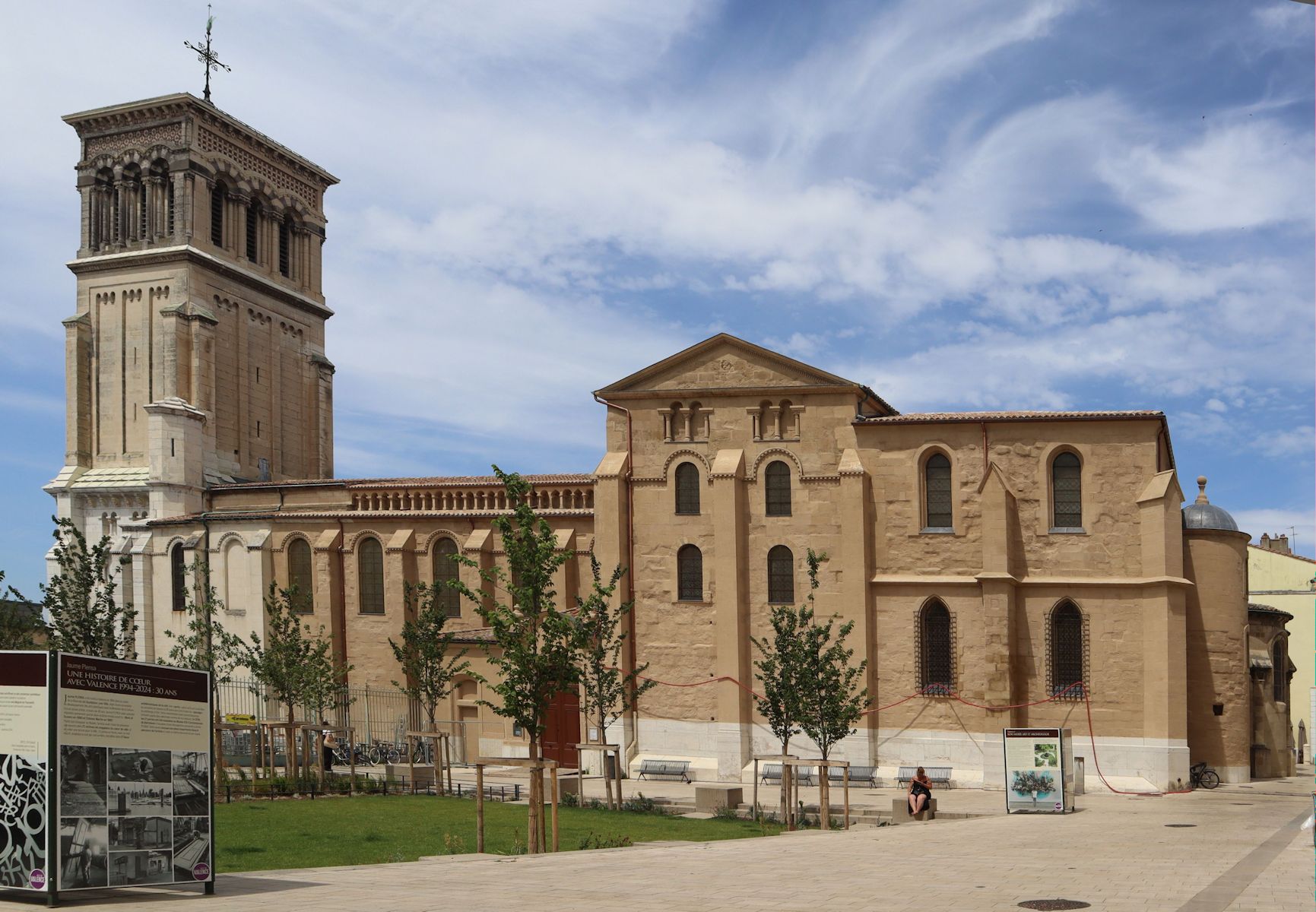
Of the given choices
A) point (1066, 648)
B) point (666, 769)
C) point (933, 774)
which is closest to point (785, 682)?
point (933, 774)

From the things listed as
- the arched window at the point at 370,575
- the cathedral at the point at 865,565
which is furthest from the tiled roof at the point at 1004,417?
the arched window at the point at 370,575

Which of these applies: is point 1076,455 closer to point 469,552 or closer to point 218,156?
point 469,552

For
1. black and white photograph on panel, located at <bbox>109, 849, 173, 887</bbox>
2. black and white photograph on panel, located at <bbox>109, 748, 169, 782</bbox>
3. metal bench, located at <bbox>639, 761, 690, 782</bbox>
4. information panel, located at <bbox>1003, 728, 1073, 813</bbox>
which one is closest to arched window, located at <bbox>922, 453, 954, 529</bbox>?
information panel, located at <bbox>1003, 728, 1073, 813</bbox>

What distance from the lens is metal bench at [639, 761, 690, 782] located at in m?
38.2

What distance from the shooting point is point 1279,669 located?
40.7 meters

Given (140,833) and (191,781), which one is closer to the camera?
(140,833)

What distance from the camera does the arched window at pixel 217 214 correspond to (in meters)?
61.1

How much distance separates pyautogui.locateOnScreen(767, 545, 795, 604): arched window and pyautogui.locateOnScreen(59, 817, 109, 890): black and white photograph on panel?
85.5 ft

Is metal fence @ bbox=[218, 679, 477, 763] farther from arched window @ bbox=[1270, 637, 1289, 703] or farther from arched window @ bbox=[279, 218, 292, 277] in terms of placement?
arched window @ bbox=[1270, 637, 1289, 703]

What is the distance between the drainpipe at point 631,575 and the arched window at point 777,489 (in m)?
4.16

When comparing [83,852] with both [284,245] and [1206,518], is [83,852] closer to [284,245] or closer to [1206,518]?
[1206,518]

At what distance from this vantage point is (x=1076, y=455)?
1438 inches

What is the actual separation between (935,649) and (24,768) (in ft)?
90.0

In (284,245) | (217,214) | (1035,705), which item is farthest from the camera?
(284,245)
